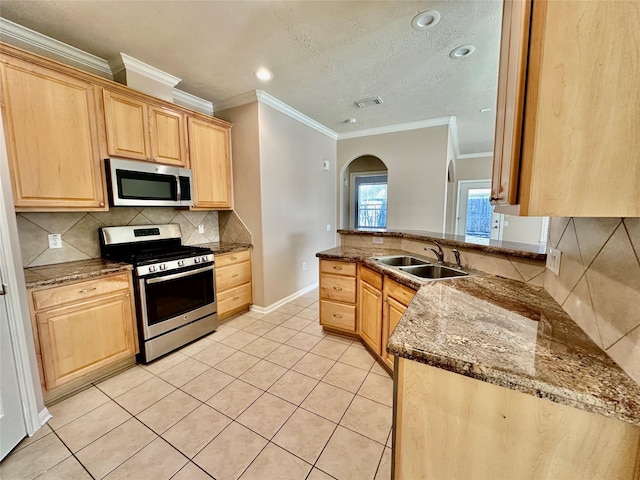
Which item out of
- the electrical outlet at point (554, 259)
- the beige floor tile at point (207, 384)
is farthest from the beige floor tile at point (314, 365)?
the electrical outlet at point (554, 259)

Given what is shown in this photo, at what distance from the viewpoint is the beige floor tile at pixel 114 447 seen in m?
1.38

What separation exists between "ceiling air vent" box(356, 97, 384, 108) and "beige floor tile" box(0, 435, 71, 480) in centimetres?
401

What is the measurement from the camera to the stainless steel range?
2223 millimetres

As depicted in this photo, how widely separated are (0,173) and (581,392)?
2.72m

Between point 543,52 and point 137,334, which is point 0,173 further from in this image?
point 543,52

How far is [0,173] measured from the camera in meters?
1.45

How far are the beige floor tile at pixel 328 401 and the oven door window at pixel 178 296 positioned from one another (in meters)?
1.49

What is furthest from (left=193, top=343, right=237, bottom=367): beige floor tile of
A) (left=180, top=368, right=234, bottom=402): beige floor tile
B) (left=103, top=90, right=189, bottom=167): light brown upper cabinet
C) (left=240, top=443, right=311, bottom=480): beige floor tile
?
(left=103, top=90, right=189, bottom=167): light brown upper cabinet

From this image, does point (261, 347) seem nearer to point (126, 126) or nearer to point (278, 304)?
point (278, 304)

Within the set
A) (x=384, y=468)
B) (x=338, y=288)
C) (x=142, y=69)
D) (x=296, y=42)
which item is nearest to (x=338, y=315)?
(x=338, y=288)

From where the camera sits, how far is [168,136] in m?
2.63

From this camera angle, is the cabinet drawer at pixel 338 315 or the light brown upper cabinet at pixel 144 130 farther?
the cabinet drawer at pixel 338 315

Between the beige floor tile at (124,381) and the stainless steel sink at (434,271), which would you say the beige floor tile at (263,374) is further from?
the stainless steel sink at (434,271)

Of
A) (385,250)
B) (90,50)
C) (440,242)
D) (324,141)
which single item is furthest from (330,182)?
(90,50)
